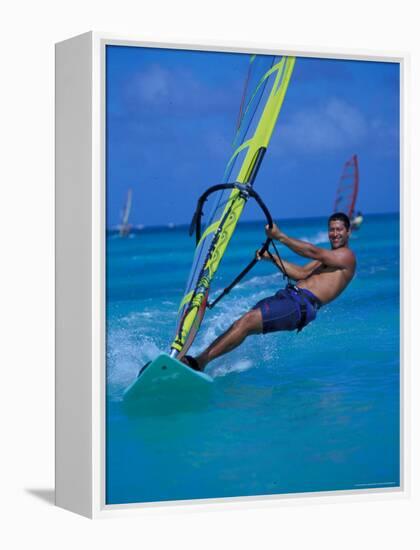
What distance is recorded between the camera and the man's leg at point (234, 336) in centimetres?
987

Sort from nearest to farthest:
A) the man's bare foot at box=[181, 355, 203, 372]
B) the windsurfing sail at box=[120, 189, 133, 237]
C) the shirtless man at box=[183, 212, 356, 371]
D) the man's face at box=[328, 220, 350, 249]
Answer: the windsurfing sail at box=[120, 189, 133, 237] → the man's bare foot at box=[181, 355, 203, 372] → the shirtless man at box=[183, 212, 356, 371] → the man's face at box=[328, 220, 350, 249]

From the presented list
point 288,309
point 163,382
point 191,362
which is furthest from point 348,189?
point 163,382

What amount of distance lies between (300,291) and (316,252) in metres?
0.28

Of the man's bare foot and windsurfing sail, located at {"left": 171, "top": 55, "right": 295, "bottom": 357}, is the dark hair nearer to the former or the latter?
windsurfing sail, located at {"left": 171, "top": 55, "right": 295, "bottom": 357}

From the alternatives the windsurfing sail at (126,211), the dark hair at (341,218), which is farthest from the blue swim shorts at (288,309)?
the windsurfing sail at (126,211)

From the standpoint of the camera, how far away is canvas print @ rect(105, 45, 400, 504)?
9.64m

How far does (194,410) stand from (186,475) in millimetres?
413

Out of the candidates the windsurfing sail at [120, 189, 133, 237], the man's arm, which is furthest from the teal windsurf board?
the man's arm

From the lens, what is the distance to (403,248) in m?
10.4

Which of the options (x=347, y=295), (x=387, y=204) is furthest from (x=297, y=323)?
(x=387, y=204)

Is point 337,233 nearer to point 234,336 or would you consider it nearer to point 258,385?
point 234,336

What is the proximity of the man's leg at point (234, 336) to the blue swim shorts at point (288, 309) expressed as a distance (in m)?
0.05

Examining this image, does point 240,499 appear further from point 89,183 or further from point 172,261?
point 89,183

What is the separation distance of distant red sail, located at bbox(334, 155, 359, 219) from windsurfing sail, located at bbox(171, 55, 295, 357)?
21.8 inches
